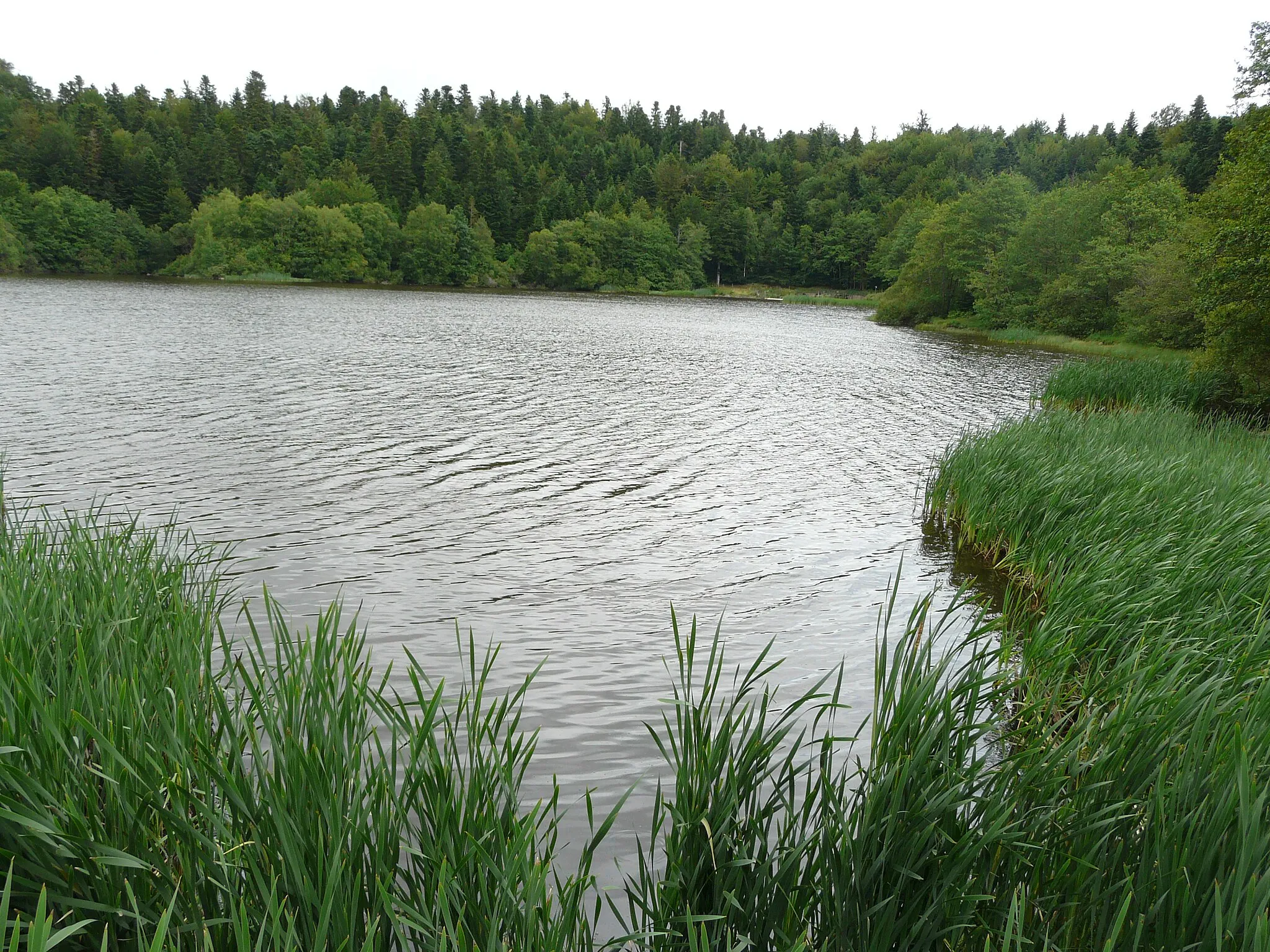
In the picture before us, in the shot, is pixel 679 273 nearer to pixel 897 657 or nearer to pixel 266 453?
pixel 266 453

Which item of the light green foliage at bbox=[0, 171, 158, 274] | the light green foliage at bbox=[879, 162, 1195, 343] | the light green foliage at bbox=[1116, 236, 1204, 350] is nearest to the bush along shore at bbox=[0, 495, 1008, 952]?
the light green foliage at bbox=[1116, 236, 1204, 350]

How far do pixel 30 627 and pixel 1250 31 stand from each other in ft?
95.7

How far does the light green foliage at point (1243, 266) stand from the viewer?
800 inches

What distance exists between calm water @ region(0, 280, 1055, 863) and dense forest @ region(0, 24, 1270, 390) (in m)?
12.3

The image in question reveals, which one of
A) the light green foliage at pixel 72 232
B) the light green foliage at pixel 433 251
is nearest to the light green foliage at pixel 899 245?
the light green foliage at pixel 433 251

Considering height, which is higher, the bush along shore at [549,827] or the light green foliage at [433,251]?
the light green foliage at [433,251]

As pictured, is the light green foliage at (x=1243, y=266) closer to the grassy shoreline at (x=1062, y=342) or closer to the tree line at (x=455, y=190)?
the grassy shoreline at (x=1062, y=342)

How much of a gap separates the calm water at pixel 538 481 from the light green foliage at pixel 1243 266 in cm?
590

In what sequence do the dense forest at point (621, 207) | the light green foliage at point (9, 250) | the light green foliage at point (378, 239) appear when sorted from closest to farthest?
the dense forest at point (621, 207), the light green foliage at point (9, 250), the light green foliage at point (378, 239)

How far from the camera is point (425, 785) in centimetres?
335

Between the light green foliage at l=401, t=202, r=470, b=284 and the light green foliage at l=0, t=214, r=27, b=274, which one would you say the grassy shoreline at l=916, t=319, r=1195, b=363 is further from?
the light green foliage at l=0, t=214, r=27, b=274

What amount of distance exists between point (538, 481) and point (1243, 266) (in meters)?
17.6

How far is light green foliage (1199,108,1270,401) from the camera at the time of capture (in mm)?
20312

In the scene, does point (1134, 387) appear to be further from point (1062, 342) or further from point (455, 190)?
point (455, 190)
